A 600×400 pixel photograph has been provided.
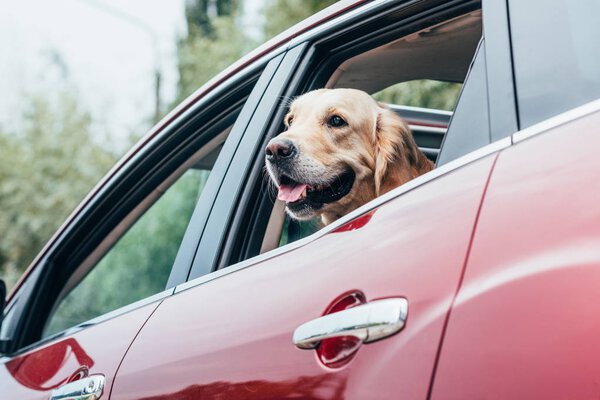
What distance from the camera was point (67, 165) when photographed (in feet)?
83.1

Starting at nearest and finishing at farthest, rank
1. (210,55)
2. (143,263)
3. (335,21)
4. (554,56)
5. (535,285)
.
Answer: (535,285) < (554,56) < (335,21) < (143,263) < (210,55)

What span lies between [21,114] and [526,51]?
2666 cm

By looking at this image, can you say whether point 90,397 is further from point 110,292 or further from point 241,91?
point 110,292

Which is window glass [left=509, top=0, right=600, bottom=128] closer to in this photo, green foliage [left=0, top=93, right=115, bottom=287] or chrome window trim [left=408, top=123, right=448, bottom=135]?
chrome window trim [left=408, top=123, right=448, bottom=135]

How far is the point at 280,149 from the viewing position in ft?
9.11

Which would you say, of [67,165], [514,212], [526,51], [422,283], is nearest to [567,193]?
[514,212]

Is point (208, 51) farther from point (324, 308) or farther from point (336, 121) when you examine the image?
point (324, 308)

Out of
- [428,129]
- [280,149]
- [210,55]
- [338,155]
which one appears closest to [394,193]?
[280,149]

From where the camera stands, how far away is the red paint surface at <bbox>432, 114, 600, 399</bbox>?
1.14 meters

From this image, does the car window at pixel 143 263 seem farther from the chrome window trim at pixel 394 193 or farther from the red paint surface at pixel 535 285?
the red paint surface at pixel 535 285

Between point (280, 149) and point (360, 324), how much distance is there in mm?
→ 1391

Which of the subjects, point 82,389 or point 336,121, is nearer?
point 82,389

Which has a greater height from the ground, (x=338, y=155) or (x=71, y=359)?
(x=338, y=155)

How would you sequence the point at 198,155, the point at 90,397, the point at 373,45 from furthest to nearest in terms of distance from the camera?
the point at 198,155
the point at 373,45
the point at 90,397
